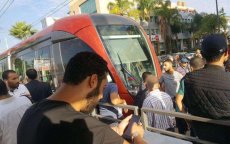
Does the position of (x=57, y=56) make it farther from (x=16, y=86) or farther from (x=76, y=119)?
(x=76, y=119)

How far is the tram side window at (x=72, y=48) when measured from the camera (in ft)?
26.8

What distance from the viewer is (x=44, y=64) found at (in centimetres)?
1027

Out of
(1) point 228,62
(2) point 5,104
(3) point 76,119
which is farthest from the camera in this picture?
(1) point 228,62

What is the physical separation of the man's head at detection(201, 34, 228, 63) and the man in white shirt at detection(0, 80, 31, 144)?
231cm

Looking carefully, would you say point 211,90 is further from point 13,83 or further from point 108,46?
point 108,46

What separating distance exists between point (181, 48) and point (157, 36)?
51.1 ft

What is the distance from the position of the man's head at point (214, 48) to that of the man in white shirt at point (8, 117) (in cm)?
231

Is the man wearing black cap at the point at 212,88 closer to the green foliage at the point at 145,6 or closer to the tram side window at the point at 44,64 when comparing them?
the tram side window at the point at 44,64

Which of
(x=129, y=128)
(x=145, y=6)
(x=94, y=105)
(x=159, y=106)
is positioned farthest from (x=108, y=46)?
(x=145, y=6)

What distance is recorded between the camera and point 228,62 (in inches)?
262

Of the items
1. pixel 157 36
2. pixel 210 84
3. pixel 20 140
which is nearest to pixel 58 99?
pixel 20 140

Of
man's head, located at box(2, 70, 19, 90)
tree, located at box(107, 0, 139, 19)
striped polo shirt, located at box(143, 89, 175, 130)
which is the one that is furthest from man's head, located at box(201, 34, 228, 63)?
tree, located at box(107, 0, 139, 19)

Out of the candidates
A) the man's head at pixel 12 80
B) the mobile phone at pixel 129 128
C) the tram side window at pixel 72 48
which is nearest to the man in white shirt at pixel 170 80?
the tram side window at pixel 72 48

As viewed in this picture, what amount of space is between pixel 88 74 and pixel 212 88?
1.36 metres
